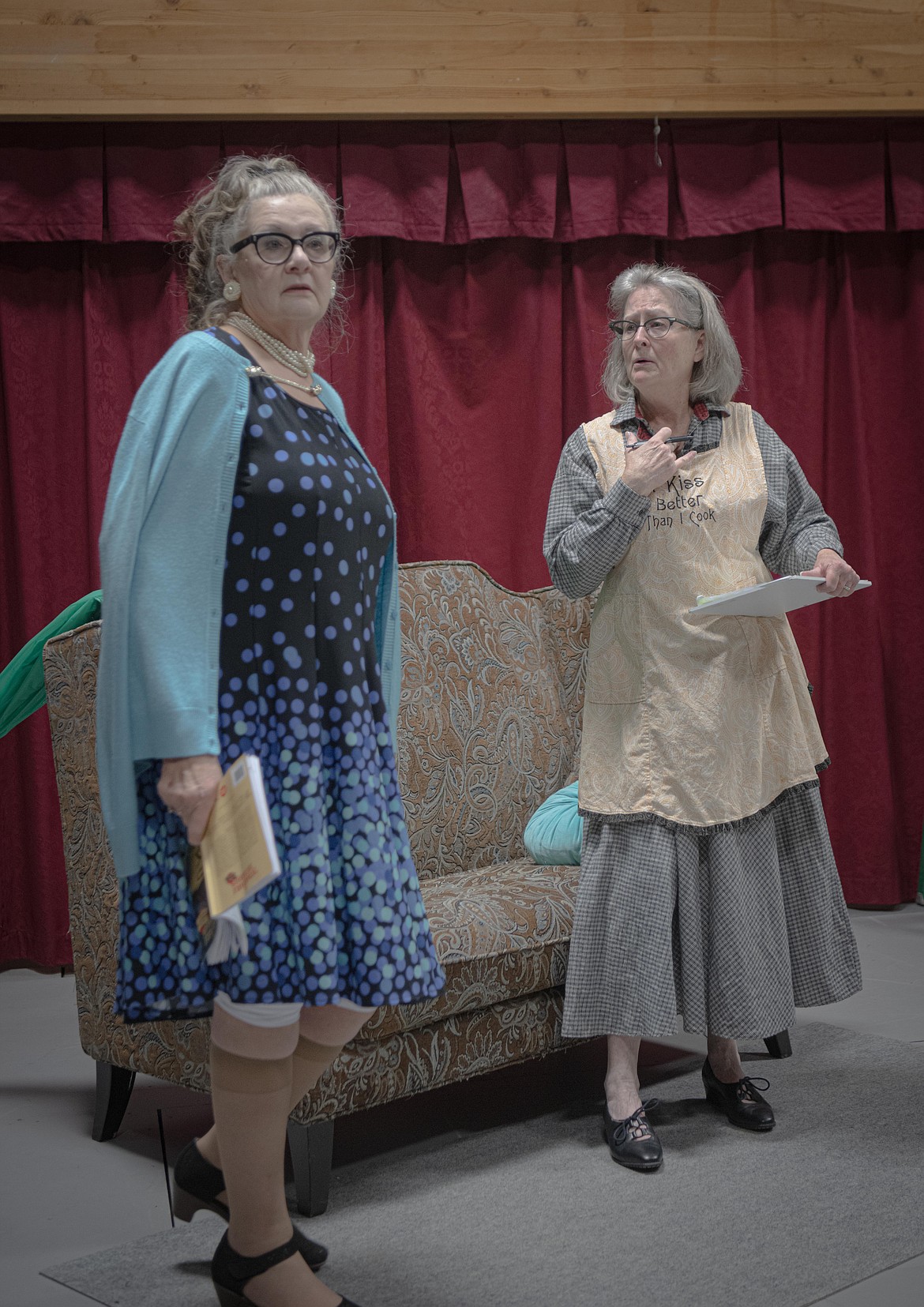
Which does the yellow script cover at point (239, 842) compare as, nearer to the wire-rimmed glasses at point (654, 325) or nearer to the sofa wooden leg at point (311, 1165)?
the sofa wooden leg at point (311, 1165)

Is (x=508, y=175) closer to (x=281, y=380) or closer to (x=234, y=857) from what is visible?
(x=281, y=380)

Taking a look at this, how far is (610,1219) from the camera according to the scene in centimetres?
202

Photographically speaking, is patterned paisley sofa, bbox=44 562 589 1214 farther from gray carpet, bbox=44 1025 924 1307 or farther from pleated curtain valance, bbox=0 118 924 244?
pleated curtain valance, bbox=0 118 924 244

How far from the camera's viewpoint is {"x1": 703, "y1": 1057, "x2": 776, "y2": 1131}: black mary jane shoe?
2.39m

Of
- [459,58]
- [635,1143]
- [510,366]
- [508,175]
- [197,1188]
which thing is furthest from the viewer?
[510,366]

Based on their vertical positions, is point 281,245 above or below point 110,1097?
above

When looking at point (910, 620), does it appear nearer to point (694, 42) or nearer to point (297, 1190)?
point (694, 42)

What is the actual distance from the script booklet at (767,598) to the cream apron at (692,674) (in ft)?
0.23

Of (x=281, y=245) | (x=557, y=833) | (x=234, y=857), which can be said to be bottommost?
(x=557, y=833)

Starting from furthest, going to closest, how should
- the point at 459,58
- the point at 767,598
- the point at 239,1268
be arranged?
the point at 459,58
the point at 767,598
the point at 239,1268

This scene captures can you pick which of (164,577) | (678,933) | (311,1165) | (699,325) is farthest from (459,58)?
(311,1165)

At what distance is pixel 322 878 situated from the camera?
152 centimetres

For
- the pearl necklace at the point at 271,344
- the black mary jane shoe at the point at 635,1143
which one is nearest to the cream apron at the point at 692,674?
the black mary jane shoe at the point at 635,1143

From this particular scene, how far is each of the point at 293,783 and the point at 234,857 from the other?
0.65 ft
